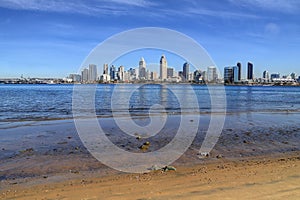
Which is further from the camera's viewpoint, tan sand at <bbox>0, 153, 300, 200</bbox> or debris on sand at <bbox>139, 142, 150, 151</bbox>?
debris on sand at <bbox>139, 142, 150, 151</bbox>

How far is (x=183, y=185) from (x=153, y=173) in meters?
1.52

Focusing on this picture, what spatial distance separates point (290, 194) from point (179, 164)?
13.3 feet

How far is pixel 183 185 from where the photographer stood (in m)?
6.86

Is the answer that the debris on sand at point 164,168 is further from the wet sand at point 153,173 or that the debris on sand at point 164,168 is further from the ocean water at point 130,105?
the ocean water at point 130,105

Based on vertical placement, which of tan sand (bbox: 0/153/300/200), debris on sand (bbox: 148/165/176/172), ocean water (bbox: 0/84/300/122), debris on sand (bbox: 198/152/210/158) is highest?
tan sand (bbox: 0/153/300/200)

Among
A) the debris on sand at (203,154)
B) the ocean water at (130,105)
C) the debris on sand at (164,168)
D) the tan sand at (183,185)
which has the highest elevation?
the tan sand at (183,185)

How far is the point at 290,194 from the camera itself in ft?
19.6

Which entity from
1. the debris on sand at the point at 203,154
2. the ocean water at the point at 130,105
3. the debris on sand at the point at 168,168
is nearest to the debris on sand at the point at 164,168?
the debris on sand at the point at 168,168

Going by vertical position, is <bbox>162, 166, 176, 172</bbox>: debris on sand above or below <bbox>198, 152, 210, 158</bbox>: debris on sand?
above

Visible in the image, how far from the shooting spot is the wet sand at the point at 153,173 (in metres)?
6.32

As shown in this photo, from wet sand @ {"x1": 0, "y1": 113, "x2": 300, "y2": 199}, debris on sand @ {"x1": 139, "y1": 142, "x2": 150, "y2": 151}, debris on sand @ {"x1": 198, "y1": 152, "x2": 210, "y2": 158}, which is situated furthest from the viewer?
debris on sand @ {"x1": 139, "y1": 142, "x2": 150, "y2": 151}

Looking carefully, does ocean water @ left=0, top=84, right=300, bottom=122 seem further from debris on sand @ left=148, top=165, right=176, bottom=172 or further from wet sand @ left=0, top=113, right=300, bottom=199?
debris on sand @ left=148, top=165, right=176, bottom=172

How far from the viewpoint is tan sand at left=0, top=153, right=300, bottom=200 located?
20.0ft

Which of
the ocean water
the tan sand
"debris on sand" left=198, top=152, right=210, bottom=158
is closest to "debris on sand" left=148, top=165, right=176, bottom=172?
the tan sand
